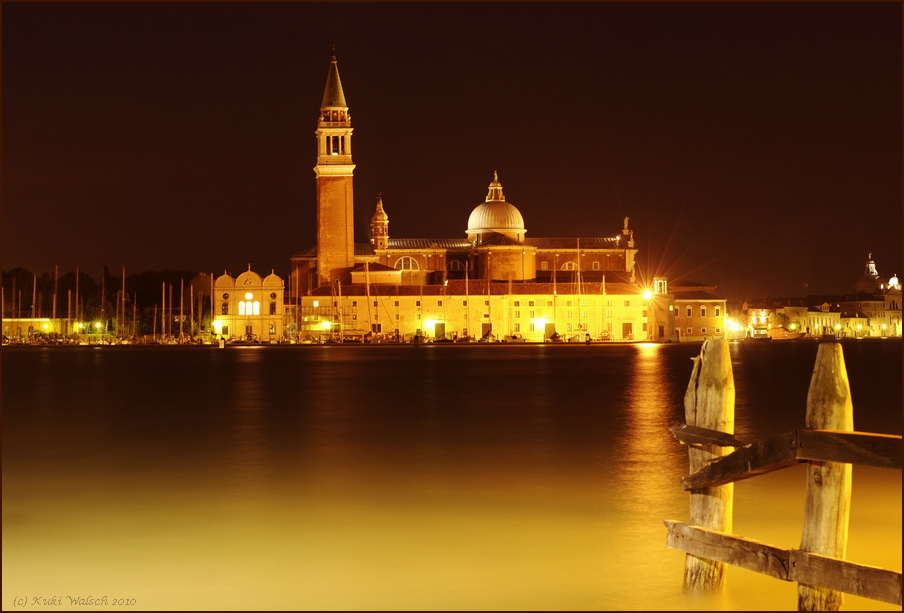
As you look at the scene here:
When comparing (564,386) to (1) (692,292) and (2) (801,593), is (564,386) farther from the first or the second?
(1) (692,292)

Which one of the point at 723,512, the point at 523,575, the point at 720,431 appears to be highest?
the point at 720,431

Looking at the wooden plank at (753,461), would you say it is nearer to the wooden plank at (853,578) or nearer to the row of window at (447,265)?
the wooden plank at (853,578)

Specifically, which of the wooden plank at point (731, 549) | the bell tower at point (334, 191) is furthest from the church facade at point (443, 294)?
the wooden plank at point (731, 549)

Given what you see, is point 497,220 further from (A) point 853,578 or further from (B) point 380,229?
(A) point 853,578

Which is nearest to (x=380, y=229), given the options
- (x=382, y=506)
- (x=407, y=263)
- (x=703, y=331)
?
(x=407, y=263)

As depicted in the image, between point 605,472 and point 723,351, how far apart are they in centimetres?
653

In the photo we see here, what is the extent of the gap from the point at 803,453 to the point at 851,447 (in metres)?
0.29

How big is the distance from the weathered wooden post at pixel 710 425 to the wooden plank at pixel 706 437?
0.06 metres

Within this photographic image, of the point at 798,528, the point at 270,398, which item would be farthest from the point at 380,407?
the point at 798,528

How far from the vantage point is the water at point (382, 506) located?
732 centimetres

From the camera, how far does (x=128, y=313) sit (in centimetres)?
8750

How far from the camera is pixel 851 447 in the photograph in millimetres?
5512

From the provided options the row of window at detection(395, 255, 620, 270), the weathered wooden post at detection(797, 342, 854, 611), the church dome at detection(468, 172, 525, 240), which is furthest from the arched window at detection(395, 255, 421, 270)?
the weathered wooden post at detection(797, 342, 854, 611)

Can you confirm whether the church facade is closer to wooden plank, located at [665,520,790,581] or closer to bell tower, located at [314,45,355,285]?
bell tower, located at [314,45,355,285]
